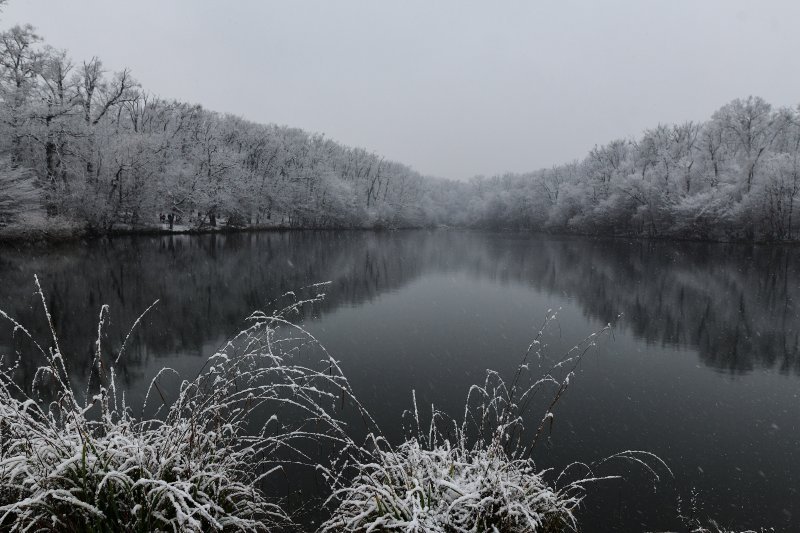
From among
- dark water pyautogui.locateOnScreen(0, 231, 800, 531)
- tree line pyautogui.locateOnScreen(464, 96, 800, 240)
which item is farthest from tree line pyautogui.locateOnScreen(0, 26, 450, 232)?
tree line pyautogui.locateOnScreen(464, 96, 800, 240)

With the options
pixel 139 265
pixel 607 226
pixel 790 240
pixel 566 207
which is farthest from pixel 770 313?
pixel 566 207

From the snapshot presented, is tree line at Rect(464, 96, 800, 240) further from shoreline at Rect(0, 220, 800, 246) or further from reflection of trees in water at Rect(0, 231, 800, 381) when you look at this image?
reflection of trees in water at Rect(0, 231, 800, 381)

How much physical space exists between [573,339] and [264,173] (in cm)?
5604

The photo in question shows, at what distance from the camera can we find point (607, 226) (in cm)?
6406

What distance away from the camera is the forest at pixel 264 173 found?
3069cm

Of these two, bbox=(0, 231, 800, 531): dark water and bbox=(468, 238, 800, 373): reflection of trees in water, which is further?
bbox=(468, 238, 800, 373): reflection of trees in water

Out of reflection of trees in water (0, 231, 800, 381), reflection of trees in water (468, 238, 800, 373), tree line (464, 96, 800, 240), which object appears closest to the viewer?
reflection of trees in water (0, 231, 800, 381)

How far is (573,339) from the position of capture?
11695mm

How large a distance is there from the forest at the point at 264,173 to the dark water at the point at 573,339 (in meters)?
10.8

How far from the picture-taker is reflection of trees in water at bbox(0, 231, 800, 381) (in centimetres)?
1095

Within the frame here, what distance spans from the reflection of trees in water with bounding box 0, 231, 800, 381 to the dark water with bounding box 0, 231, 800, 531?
10 centimetres

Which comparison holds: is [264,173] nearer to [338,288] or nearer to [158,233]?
[158,233]

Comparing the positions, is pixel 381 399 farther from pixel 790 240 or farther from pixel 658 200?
pixel 658 200

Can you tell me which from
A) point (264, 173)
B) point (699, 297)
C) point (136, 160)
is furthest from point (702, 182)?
point (136, 160)
